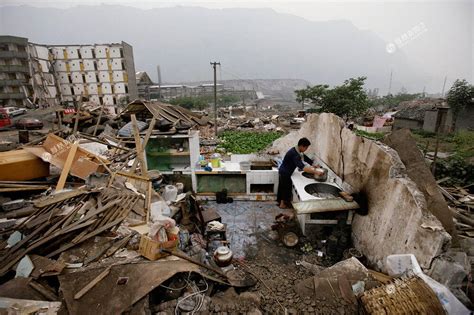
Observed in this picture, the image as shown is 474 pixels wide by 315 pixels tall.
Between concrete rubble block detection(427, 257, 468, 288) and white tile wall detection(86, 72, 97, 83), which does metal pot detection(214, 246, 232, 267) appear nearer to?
concrete rubble block detection(427, 257, 468, 288)

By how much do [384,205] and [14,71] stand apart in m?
43.9

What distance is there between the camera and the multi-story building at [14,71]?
94.2 ft

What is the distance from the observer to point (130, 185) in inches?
214

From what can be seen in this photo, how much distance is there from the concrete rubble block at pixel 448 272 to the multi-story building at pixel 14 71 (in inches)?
1718

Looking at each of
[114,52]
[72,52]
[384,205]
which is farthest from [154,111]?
[72,52]

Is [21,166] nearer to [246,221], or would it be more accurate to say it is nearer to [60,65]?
[246,221]

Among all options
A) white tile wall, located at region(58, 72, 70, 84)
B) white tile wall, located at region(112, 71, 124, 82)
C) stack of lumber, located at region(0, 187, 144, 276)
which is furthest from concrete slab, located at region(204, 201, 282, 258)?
white tile wall, located at region(58, 72, 70, 84)

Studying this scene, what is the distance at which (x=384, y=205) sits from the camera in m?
3.53

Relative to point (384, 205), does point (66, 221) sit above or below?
below

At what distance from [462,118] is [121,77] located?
44084 millimetres

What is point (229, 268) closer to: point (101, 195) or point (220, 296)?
point (220, 296)

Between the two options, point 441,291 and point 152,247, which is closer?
point 441,291

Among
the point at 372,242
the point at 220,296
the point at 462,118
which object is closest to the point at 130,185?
the point at 220,296

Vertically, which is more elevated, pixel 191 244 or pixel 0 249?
pixel 0 249
